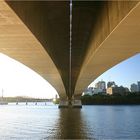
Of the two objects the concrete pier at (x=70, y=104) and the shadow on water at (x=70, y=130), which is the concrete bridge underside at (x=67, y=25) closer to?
the shadow on water at (x=70, y=130)

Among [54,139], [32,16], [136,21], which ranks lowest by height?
[54,139]

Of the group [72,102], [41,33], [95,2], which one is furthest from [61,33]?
[72,102]

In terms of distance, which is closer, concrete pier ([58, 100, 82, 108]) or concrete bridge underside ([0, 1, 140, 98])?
concrete bridge underside ([0, 1, 140, 98])

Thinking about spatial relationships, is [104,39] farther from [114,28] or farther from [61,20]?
[61,20]

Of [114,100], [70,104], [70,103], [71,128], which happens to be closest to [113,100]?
[114,100]

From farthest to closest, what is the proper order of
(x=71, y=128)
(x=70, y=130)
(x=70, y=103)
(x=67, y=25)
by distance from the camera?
(x=70, y=103) → (x=71, y=128) → (x=70, y=130) → (x=67, y=25)

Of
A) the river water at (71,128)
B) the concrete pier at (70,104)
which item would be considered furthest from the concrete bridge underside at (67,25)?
the concrete pier at (70,104)

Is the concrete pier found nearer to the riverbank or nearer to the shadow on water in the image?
the shadow on water

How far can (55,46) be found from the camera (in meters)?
31.4

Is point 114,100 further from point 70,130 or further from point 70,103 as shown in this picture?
point 70,130

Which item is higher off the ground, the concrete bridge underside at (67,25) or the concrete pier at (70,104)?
the concrete bridge underside at (67,25)

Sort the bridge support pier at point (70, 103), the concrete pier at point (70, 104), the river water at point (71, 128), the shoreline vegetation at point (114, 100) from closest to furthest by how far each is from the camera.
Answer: the river water at point (71, 128) → the bridge support pier at point (70, 103) → the concrete pier at point (70, 104) → the shoreline vegetation at point (114, 100)

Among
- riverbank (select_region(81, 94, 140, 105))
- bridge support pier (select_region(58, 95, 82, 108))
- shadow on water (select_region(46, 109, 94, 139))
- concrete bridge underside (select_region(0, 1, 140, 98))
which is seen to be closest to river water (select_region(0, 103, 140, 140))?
shadow on water (select_region(46, 109, 94, 139))

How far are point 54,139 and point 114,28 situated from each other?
9382 mm
